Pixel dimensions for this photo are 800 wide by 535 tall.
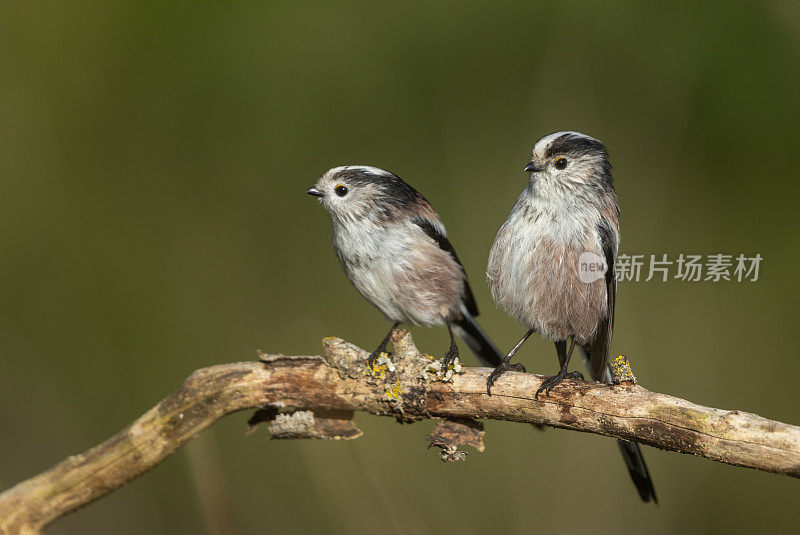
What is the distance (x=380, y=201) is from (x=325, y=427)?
3.80 ft

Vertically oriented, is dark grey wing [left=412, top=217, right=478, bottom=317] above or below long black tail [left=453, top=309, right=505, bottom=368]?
above

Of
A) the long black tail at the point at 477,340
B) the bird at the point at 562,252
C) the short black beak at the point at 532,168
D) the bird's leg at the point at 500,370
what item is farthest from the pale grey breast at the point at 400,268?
the short black beak at the point at 532,168

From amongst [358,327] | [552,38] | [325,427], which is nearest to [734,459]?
[325,427]

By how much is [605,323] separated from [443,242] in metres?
1.01

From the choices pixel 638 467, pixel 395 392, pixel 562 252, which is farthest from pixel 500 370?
pixel 638 467

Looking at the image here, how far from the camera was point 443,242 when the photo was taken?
3.90 metres

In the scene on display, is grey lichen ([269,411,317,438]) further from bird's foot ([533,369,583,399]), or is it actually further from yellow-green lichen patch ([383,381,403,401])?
bird's foot ([533,369,583,399])

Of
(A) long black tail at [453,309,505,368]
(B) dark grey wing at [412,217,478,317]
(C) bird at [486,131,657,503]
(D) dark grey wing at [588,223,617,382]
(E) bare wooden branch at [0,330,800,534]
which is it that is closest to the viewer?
(E) bare wooden branch at [0,330,800,534]

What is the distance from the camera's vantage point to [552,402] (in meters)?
2.90

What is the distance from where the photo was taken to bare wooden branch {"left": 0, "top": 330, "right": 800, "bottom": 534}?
2.88 metres

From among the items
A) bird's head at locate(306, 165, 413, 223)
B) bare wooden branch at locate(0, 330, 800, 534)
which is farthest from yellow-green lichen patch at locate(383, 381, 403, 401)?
bird's head at locate(306, 165, 413, 223)

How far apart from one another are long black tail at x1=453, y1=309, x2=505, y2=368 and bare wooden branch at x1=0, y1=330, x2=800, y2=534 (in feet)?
3.05

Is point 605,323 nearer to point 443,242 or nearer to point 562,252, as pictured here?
point 562,252

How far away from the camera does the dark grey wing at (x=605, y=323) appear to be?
3.11 metres
